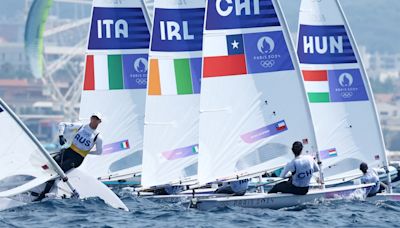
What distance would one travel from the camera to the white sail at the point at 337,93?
24047 mm

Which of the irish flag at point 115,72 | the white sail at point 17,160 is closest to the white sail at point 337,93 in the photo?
the irish flag at point 115,72

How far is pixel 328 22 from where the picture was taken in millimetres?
24453

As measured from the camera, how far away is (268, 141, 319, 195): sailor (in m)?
19.1

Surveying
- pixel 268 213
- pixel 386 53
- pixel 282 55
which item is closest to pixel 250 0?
pixel 282 55

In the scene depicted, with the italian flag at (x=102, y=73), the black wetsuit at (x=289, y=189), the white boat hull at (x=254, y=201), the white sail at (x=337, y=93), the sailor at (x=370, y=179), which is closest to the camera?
the white boat hull at (x=254, y=201)

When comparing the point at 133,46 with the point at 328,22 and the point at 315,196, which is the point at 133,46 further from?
the point at 315,196

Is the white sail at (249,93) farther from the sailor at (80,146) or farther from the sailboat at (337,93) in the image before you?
the sailboat at (337,93)

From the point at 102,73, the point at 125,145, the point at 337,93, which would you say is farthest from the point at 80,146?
the point at 337,93

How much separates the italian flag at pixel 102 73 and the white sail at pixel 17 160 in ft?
24.7

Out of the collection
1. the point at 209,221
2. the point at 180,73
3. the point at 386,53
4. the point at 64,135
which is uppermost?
the point at 386,53

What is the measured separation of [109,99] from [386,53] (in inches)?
6656

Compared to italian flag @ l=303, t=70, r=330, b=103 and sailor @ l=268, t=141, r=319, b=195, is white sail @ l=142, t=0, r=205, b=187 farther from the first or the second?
sailor @ l=268, t=141, r=319, b=195

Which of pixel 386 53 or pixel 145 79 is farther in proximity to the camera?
pixel 386 53

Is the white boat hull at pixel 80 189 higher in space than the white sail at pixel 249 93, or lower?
lower
